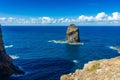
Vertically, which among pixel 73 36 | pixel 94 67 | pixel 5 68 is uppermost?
pixel 94 67

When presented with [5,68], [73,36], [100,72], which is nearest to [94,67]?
[100,72]

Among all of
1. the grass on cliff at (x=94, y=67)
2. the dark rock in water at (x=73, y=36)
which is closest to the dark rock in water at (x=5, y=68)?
the grass on cliff at (x=94, y=67)

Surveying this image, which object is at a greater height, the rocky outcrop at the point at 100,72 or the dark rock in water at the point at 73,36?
the rocky outcrop at the point at 100,72

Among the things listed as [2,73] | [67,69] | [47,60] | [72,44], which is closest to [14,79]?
[2,73]

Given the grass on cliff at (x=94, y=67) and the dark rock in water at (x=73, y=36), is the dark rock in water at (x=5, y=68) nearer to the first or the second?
the grass on cliff at (x=94, y=67)

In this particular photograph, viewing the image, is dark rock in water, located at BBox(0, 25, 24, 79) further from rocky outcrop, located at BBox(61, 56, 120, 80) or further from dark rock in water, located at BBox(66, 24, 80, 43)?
dark rock in water, located at BBox(66, 24, 80, 43)

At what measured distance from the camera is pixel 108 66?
28.2 m

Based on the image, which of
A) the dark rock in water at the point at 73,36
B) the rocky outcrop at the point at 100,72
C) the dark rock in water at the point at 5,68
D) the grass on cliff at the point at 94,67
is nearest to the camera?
the rocky outcrop at the point at 100,72

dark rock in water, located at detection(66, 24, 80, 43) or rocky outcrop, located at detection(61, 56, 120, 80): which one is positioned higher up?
rocky outcrop, located at detection(61, 56, 120, 80)

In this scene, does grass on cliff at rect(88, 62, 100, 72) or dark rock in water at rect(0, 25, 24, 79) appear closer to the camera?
grass on cliff at rect(88, 62, 100, 72)

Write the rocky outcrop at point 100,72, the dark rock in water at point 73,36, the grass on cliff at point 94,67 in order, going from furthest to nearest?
the dark rock in water at point 73,36 → the grass on cliff at point 94,67 → the rocky outcrop at point 100,72

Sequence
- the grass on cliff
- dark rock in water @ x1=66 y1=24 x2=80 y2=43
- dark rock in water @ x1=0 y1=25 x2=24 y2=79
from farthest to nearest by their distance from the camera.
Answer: dark rock in water @ x1=66 y1=24 x2=80 y2=43 < dark rock in water @ x1=0 y1=25 x2=24 y2=79 < the grass on cliff

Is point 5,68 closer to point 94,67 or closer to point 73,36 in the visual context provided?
point 94,67

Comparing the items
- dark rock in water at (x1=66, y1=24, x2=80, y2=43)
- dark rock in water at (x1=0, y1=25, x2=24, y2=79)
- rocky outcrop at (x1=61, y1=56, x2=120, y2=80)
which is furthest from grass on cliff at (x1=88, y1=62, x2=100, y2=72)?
dark rock in water at (x1=66, y1=24, x2=80, y2=43)
